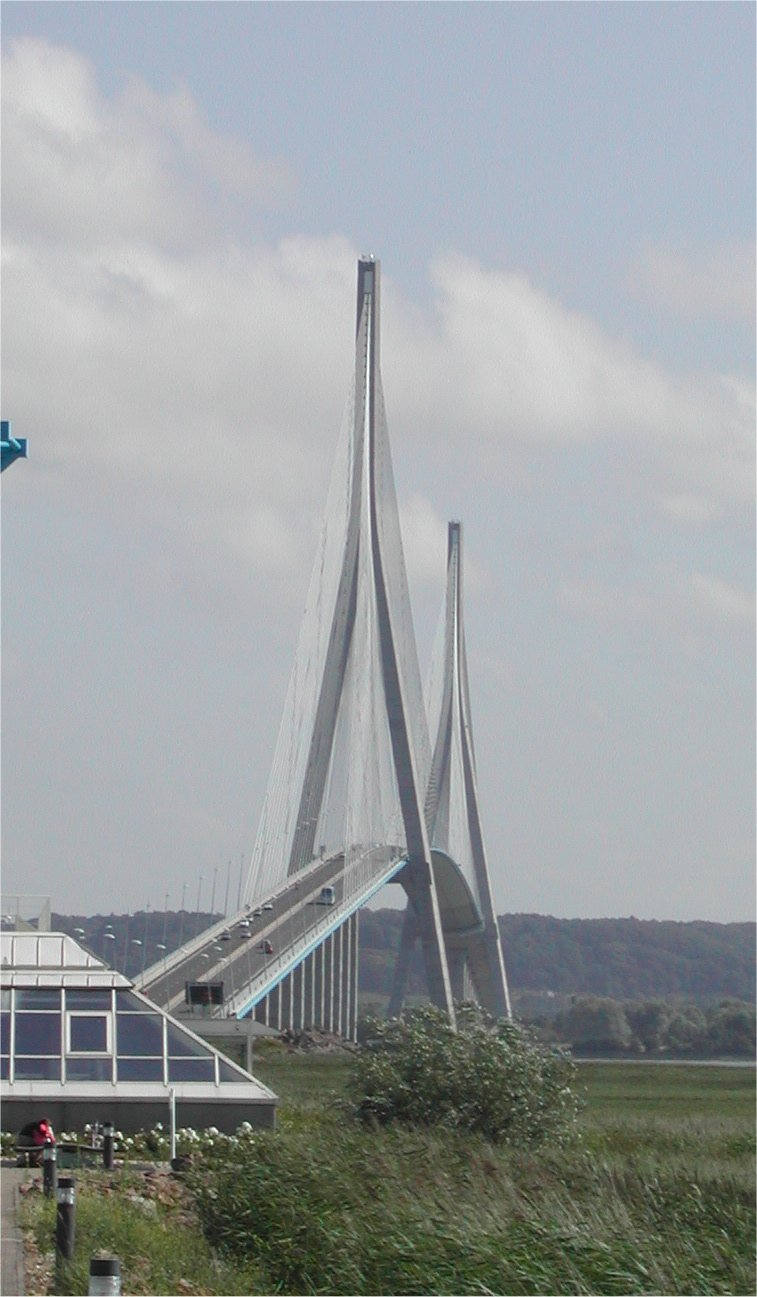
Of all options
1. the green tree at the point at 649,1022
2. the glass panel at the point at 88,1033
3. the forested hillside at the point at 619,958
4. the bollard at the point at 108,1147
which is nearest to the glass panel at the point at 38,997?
the glass panel at the point at 88,1033

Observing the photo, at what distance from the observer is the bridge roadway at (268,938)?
37.8m

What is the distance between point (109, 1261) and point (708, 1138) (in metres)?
18.9

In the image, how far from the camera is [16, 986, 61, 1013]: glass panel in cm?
2039

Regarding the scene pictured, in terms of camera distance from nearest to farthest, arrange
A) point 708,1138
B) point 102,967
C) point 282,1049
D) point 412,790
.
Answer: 1. point 102,967
2. point 708,1138
3. point 282,1049
4. point 412,790

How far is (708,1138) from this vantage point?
25.2 m

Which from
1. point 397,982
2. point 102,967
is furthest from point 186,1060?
point 397,982

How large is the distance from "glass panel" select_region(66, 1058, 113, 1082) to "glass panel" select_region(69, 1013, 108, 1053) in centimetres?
15

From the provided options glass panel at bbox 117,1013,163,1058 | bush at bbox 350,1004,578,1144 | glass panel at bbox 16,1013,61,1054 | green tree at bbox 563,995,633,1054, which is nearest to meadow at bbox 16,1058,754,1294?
glass panel at bbox 117,1013,163,1058

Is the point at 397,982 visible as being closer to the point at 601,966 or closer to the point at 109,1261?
the point at 109,1261

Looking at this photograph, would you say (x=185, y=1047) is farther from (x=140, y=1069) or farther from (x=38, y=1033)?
(x=38, y=1033)

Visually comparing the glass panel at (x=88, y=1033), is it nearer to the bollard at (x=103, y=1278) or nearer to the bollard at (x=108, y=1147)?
the bollard at (x=108, y=1147)

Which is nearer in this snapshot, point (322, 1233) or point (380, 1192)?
point (322, 1233)

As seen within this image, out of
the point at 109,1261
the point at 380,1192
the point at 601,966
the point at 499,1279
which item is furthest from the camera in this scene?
the point at 601,966

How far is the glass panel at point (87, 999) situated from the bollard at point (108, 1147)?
2933 millimetres
